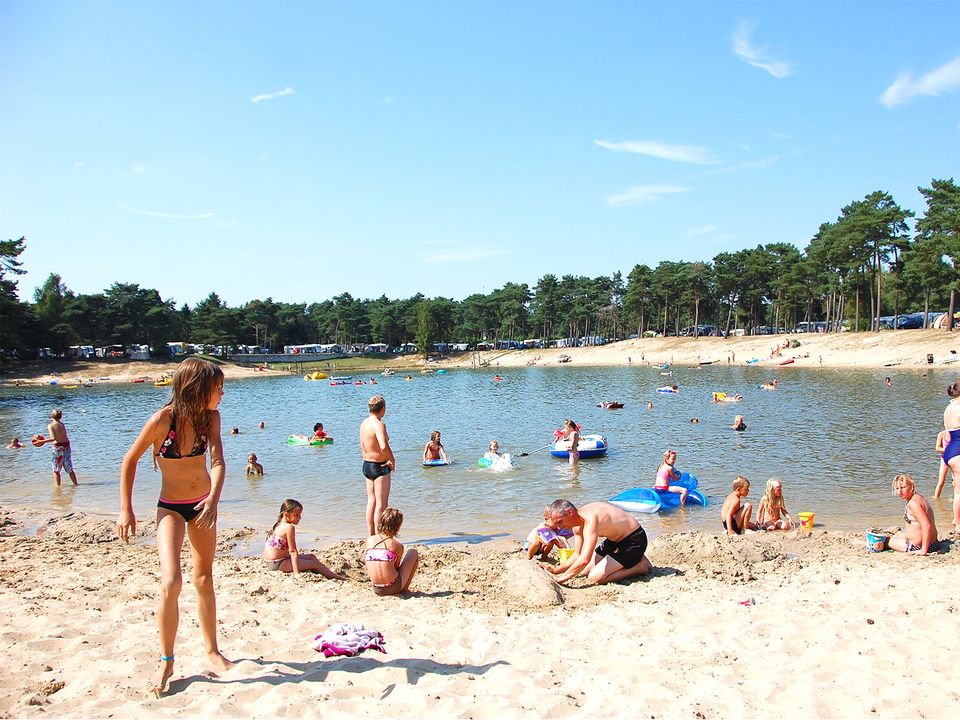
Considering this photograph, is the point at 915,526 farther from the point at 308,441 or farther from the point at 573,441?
the point at 308,441

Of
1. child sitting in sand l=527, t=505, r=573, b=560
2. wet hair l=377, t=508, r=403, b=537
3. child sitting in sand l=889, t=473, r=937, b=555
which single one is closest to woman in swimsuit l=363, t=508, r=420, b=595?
wet hair l=377, t=508, r=403, b=537

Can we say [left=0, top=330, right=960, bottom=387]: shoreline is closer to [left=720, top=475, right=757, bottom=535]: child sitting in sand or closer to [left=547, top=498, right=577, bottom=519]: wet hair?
[left=720, top=475, right=757, bottom=535]: child sitting in sand

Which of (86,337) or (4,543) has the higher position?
(86,337)

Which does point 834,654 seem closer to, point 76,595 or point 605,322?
point 76,595

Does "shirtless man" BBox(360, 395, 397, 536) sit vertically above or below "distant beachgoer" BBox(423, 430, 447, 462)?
above

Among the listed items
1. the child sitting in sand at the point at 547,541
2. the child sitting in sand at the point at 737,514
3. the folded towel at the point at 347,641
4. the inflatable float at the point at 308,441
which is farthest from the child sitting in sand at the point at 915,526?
the inflatable float at the point at 308,441

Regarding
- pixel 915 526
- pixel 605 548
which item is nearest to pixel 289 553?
pixel 605 548

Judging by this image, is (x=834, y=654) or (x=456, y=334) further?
(x=456, y=334)

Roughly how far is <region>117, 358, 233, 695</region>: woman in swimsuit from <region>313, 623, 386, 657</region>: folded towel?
115 centimetres

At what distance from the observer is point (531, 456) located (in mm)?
19875

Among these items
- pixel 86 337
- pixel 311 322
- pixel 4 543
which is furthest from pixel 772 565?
pixel 311 322

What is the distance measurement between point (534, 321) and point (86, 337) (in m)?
72.2

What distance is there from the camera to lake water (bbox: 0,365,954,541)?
1302 centimetres

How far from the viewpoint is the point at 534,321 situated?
118625 millimetres
